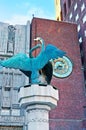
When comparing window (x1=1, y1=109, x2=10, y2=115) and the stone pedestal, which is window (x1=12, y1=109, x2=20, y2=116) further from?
the stone pedestal

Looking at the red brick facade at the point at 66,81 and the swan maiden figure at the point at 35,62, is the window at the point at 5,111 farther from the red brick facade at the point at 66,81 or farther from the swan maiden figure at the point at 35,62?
the swan maiden figure at the point at 35,62

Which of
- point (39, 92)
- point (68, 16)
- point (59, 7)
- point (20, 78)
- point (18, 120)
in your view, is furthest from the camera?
point (59, 7)

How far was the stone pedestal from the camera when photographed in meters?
12.2

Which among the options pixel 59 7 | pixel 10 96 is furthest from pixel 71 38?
pixel 59 7

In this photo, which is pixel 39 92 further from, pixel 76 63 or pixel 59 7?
pixel 59 7

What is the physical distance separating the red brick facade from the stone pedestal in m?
16.1

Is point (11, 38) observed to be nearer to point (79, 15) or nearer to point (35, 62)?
point (79, 15)

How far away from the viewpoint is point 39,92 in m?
12.4

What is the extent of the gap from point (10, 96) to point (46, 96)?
17139mm

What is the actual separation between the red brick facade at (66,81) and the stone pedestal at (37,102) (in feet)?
53.0

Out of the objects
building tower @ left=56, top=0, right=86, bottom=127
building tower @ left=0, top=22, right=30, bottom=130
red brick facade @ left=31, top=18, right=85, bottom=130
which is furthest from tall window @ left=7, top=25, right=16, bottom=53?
building tower @ left=56, top=0, right=86, bottom=127

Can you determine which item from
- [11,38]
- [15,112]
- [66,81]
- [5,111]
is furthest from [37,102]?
[11,38]

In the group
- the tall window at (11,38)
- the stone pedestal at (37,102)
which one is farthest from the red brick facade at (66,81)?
the stone pedestal at (37,102)

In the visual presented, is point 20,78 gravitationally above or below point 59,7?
below
